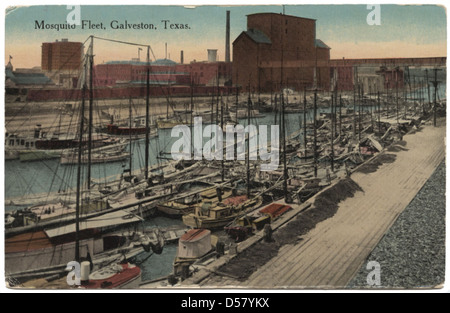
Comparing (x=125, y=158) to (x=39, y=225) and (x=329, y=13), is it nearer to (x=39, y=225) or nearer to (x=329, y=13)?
(x=39, y=225)

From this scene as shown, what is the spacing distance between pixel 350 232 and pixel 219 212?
128 cm

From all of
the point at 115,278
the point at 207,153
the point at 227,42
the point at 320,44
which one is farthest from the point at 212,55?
the point at 115,278

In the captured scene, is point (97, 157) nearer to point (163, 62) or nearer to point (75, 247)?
point (75, 247)

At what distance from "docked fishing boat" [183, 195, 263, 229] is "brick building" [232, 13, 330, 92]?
114cm

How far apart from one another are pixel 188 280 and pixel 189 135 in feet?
4.51

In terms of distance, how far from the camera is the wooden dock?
4.46 meters

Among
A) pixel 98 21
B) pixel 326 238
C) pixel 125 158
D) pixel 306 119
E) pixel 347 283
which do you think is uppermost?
pixel 98 21

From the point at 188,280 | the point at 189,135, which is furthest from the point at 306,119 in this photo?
the point at 188,280

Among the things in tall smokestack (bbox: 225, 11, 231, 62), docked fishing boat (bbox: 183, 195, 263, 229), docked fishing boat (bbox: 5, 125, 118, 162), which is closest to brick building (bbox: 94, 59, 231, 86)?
Answer: tall smokestack (bbox: 225, 11, 231, 62)

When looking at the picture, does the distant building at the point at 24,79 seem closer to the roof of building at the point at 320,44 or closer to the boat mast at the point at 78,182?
the boat mast at the point at 78,182

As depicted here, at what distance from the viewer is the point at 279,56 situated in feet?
16.2

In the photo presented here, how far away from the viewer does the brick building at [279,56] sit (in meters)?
4.67

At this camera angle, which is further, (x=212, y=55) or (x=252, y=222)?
(x=212, y=55)

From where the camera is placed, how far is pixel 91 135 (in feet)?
15.2
